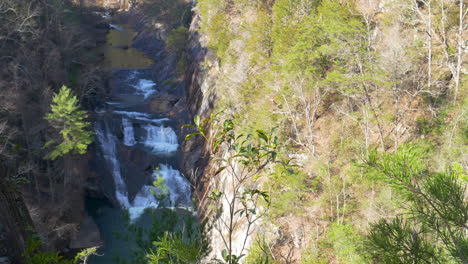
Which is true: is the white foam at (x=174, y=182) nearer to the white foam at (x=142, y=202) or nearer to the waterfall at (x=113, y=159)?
the white foam at (x=142, y=202)

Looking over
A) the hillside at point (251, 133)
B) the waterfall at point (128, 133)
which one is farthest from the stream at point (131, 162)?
the hillside at point (251, 133)

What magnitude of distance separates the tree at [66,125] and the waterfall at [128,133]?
22.6 feet

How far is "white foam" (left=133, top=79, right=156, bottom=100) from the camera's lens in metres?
40.7

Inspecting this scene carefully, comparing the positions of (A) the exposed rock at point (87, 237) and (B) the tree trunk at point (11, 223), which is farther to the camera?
(A) the exposed rock at point (87, 237)

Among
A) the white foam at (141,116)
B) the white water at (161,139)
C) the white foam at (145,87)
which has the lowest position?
the white water at (161,139)

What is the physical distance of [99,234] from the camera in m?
24.7

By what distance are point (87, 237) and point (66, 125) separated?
7.91 metres

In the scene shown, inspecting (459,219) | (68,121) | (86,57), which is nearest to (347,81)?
(459,219)

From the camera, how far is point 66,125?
25.1 metres

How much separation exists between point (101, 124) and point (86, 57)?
12.3 meters

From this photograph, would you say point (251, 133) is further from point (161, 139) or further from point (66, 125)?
point (161, 139)

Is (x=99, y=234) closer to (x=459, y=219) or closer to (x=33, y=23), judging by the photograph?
(x=33, y=23)

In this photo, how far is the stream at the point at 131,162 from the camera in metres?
26.7

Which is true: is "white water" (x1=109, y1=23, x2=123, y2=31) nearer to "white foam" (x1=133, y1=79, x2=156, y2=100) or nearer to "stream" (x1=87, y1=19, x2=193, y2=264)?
"white foam" (x1=133, y1=79, x2=156, y2=100)
